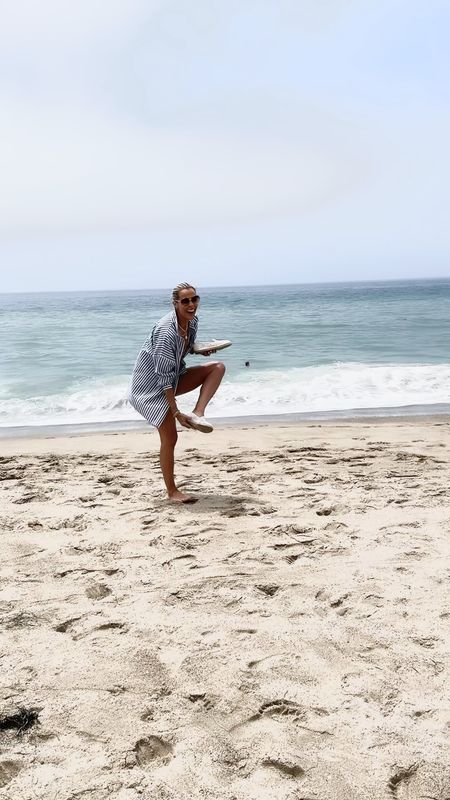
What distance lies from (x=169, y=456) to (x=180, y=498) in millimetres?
314

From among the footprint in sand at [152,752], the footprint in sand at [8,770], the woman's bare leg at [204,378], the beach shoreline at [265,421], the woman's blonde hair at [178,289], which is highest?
the woman's blonde hair at [178,289]

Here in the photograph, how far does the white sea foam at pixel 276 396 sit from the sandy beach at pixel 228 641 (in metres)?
4.64

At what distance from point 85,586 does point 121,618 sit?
0.44 meters

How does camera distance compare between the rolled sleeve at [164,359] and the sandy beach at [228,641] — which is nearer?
the sandy beach at [228,641]

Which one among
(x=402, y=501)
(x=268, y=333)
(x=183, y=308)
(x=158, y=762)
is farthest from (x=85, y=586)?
(x=268, y=333)

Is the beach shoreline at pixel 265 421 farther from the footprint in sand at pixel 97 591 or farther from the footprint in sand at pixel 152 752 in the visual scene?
the footprint in sand at pixel 152 752

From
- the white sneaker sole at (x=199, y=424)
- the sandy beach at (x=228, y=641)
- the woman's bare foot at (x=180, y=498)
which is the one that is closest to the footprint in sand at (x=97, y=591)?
the sandy beach at (x=228, y=641)

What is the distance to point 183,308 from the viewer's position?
14.2 ft

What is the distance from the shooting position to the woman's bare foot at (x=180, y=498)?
4.61m

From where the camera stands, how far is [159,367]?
4.35m

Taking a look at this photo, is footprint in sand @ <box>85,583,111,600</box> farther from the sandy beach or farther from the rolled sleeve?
the rolled sleeve

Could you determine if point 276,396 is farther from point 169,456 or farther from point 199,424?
point 199,424

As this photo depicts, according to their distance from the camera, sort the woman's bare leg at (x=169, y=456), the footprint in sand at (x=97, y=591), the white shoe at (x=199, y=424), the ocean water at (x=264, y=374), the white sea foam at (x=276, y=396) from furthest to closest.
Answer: the ocean water at (x=264, y=374)
the white sea foam at (x=276, y=396)
the woman's bare leg at (x=169, y=456)
the white shoe at (x=199, y=424)
the footprint in sand at (x=97, y=591)

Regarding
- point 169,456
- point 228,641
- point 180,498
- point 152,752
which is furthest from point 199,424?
point 152,752
